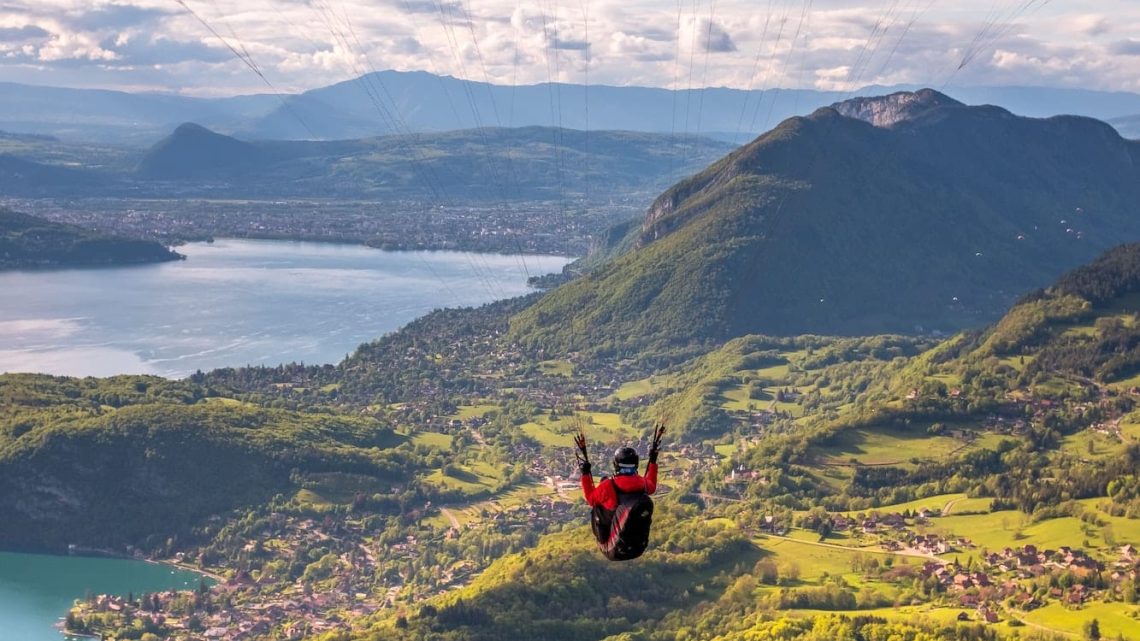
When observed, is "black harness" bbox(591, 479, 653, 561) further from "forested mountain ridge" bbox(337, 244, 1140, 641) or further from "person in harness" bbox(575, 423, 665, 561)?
"forested mountain ridge" bbox(337, 244, 1140, 641)

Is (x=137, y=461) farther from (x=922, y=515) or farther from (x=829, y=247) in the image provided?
(x=829, y=247)

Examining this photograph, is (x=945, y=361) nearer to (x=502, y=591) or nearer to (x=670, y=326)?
(x=670, y=326)

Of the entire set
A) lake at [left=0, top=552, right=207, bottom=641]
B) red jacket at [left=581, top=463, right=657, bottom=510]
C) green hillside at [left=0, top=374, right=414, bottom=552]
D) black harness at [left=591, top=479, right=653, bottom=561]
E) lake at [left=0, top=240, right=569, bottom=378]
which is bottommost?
lake at [left=0, top=552, right=207, bottom=641]

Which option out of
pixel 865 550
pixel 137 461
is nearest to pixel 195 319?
pixel 137 461

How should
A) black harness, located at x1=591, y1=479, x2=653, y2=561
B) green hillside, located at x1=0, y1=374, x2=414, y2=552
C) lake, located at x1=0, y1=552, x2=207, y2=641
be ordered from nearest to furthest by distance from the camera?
black harness, located at x1=591, y1=479, x2=653, y2=561
lake, located at x1=0, y1=552, x2=207, y2=641
green hillside, located at x1=0, y1=374, x2=414, y2=552

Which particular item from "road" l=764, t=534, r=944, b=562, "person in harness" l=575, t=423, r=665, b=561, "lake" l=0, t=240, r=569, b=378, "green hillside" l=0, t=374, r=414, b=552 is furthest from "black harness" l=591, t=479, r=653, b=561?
"lake" l=0, t=240, r=569, b=378

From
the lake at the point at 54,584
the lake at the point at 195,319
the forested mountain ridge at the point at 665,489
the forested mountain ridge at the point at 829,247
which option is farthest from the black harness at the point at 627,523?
the lake at the point at 195,319

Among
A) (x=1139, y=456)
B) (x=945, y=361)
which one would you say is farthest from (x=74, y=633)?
(x=945, y=361)
